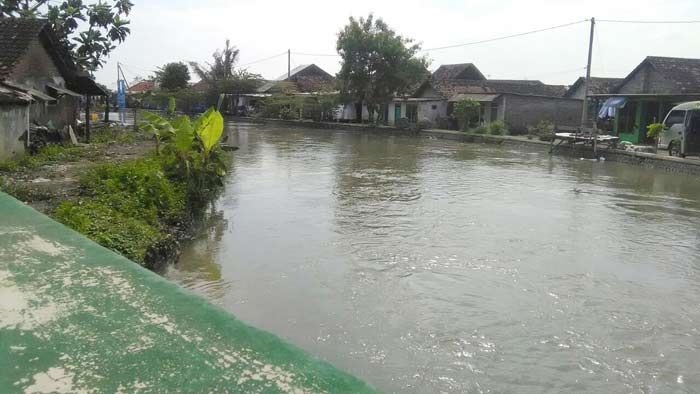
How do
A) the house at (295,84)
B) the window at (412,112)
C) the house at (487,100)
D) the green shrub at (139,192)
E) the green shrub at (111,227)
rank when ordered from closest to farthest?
the green shrub at (111,227), the green shrub at (139,192), the house at (487,100), the window at (412,112), the house at (295,84)

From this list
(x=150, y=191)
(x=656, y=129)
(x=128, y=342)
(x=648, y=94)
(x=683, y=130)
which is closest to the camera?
(x=128, y=342)

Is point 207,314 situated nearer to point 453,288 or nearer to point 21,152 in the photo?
point 453,288

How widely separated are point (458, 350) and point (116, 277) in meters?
3.29

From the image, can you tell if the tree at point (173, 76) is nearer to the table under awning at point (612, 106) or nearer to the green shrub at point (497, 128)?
the green shrub at point (497, 128)

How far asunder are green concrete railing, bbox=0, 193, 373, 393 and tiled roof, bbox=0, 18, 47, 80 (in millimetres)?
13855

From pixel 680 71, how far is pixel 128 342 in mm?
29503

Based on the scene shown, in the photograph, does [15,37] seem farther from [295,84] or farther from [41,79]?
[295,84]

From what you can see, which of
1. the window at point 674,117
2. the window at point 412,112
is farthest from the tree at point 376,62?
the window at point 674,117

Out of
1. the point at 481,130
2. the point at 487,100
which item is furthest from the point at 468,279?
the point at 487,100

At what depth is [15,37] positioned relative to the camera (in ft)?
52.9

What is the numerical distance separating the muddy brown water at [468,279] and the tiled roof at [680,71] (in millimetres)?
12215

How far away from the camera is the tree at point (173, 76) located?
57531mm

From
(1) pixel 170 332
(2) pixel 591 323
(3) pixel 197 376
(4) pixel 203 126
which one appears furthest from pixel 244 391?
(4) pixel 203 126

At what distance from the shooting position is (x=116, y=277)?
3.72 meters
